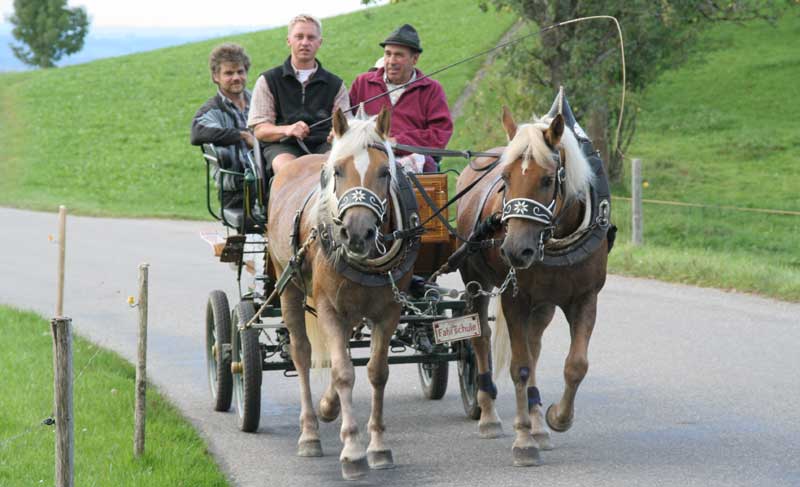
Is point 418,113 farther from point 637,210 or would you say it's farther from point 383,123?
point 637,210

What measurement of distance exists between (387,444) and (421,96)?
2.24 meters

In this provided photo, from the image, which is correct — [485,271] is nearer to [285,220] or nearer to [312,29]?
[285,220]

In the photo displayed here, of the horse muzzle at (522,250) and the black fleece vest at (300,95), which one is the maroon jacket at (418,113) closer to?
the black fleece vest at (300,95)

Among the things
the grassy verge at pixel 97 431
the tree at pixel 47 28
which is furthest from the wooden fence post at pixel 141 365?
the tree at pixel 47 28

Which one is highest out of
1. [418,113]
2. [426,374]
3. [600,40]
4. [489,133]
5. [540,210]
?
[600,40]

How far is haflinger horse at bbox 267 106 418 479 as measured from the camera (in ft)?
19.7

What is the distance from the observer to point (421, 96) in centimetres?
788

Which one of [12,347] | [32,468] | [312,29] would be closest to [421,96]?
[312,29]

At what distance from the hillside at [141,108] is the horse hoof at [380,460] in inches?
713

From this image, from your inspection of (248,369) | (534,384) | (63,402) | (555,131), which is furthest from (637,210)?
(63,402)

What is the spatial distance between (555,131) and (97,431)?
125 inches

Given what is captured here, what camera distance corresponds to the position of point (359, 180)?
19.9 ft

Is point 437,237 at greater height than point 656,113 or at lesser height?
lesser

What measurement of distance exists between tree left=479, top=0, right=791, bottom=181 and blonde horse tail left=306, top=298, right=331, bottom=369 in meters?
14.2
